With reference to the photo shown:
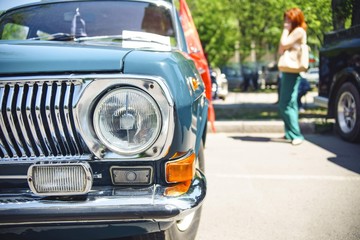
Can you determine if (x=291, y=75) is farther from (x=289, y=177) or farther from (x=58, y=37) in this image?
(x=58, y=37)

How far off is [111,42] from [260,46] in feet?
72.4

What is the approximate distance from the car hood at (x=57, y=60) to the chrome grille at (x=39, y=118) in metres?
0.07

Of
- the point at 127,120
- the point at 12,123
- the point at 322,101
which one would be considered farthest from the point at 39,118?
the point at 322,101

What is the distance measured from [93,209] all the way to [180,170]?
1.46 ft

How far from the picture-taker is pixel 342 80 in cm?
575

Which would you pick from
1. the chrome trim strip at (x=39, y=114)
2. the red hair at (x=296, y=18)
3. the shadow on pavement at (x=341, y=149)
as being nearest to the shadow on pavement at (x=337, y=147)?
the shadow on pavement at (x=341, y=149)

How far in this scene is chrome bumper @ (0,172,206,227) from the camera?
1732mm

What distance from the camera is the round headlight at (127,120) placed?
1.83 meters

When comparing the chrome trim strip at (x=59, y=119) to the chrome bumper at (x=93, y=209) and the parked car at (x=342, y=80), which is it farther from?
the parked car at (x=342, y=80)

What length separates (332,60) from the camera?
19.5 ft

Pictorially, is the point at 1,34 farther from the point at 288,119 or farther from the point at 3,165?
the point at 288,119

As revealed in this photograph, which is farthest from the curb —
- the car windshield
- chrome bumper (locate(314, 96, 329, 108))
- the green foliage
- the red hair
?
the green foliage

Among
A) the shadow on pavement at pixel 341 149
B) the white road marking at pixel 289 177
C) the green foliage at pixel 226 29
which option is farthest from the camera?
the green foliage at pixel 226 29

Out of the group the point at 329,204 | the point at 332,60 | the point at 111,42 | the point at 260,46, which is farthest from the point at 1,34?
the point at 260,46
